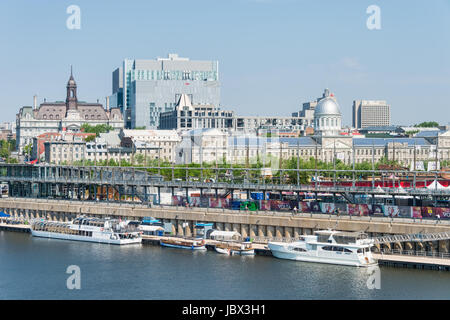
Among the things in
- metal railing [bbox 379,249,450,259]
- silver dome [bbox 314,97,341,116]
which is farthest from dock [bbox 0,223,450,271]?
silver dome [bbox 314,97,341,116]

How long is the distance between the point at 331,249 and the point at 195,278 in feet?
41.2

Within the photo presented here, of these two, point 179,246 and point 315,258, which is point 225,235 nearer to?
point 179,246

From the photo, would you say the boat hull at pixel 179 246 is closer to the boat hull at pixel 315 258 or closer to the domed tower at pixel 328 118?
the boat hull at pixel 315 258

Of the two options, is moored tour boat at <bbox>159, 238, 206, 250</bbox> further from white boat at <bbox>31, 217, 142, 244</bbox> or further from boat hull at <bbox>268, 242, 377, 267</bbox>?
boat hull at <bbox>268, 242, 377, 267</bbox>

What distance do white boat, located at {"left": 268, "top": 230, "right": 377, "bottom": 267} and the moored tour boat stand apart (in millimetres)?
8131

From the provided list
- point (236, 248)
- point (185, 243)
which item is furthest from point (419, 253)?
point (185, 243)

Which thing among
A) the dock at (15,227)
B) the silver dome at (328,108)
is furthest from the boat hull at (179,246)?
the silver dome at (328,108)

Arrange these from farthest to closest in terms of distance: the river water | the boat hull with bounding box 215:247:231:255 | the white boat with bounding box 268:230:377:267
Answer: the boat hull with bounding box 215:247:231:255, the white boat with bounding box 268:230:377:267, the river water

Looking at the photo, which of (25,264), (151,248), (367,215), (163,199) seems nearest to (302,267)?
(367,215)

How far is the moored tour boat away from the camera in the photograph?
7594cm

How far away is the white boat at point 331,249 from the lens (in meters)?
66.2

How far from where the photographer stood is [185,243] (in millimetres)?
76750

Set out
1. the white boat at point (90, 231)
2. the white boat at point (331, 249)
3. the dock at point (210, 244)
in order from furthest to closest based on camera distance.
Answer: the white boat at point (90, 231) → the dock at point (210, 244) → the white boat at point (331, 249)

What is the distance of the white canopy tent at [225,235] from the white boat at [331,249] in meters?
7.18
